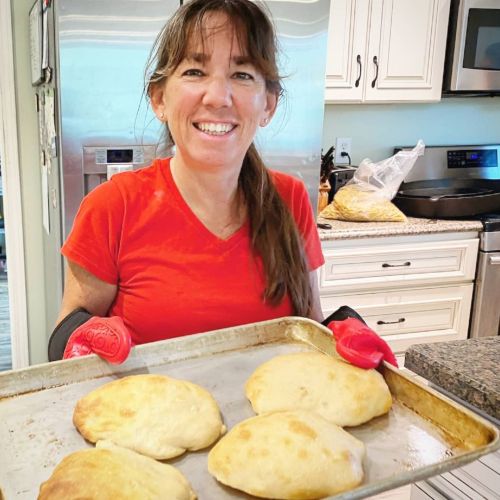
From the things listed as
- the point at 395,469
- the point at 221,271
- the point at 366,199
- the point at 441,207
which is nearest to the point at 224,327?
the point at 221,271

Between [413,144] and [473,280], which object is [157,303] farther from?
[413,144]

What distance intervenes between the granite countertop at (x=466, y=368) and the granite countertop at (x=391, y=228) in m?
1.42

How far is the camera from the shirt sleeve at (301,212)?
1384mm

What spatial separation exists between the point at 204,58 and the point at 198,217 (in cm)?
32

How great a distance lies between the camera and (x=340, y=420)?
934mm

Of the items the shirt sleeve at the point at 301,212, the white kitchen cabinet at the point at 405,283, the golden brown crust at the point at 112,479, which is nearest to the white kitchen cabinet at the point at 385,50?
the white kitchen cabinet at the point at 405,283

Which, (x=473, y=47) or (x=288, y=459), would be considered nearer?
(x=288, y=459)

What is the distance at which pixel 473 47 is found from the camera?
2.83m

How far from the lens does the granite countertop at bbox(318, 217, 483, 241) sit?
2572mm

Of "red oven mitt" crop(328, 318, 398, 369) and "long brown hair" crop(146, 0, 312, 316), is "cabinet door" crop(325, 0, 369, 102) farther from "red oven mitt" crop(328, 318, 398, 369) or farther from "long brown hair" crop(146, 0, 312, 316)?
"red oven mitt" crop(328, 318, 398, 369)

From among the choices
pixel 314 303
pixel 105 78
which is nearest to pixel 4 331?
pixel 105 78

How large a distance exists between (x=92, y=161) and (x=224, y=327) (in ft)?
3.48

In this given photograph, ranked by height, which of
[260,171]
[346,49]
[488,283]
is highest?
[346,49]

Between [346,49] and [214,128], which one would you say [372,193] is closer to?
[346,49]
